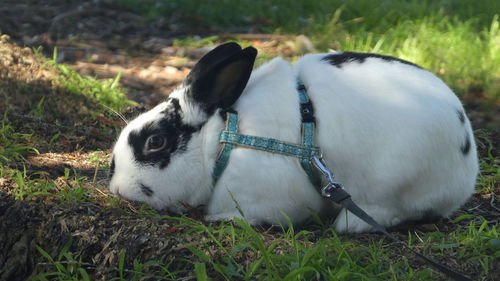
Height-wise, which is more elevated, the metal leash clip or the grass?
the metal leash clip

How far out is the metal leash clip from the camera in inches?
102

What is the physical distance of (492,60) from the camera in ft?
17.1

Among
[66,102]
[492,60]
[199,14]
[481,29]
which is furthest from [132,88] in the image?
[481,29]

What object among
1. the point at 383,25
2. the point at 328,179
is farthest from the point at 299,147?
the point at 383,25

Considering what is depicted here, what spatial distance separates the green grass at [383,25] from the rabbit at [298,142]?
7.59 ft

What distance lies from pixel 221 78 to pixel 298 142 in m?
0.50

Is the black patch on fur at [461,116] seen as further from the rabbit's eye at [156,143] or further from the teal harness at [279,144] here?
the rabbit's eye at [156,143]

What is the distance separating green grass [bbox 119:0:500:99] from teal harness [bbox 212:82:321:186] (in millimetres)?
2580

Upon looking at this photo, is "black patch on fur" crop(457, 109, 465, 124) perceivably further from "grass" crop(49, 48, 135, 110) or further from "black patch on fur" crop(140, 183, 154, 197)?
"grass" crop(49, 48, 135, 110)

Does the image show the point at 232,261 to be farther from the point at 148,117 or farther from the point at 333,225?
the point at 148,117

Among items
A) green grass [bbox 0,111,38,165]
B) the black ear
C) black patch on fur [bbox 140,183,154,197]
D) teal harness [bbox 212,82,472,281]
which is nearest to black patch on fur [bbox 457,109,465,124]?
teal harness [bbox 212,82,472,281]

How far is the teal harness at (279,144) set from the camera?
272 centimetres

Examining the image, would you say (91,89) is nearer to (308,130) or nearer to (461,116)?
(308,130)

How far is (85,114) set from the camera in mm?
4344
